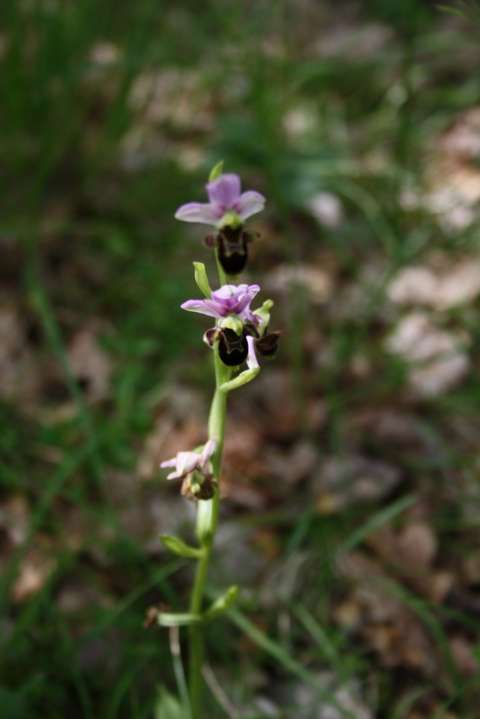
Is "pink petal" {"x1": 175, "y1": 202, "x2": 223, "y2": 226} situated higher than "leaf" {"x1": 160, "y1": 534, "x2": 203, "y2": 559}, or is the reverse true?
"pink petal" {"x1": 175, "y1": 202, "x2": 223, "y2": 226}

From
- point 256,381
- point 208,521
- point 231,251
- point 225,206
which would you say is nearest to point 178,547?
point 208,521

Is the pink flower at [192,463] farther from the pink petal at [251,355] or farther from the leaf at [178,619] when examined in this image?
the leaf at [178,619]

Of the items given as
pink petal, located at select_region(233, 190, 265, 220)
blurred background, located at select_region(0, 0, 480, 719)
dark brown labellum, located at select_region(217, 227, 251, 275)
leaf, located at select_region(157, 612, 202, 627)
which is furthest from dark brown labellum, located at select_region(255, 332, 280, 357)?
blurred background, located at select_region(0, 0, 480, 719)

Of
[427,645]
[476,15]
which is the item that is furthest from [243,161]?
[427,645]

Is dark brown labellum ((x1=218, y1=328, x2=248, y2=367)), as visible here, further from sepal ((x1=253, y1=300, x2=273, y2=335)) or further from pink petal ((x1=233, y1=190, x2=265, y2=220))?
pink petal ((x1=233, y1=190, x2=265, y2=220))

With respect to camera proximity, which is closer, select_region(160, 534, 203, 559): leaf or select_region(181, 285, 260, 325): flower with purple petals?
select_region(181, 285, 260, 325): flower with purple petals

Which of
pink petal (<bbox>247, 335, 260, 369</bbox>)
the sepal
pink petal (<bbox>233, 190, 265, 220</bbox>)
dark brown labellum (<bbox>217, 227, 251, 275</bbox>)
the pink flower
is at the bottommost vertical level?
the pink flower

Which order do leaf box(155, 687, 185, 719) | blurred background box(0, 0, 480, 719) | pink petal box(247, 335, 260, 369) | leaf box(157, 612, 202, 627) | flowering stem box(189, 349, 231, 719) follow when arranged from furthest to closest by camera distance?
blurred background box(0, 0, 480, 719) < leaf box(155, 687, 185, 719) < leaf box(157, 612, 202, 627) < flowering stem box(189, 349, 231, 719) < pink petal box(247, 335, 260, 369)

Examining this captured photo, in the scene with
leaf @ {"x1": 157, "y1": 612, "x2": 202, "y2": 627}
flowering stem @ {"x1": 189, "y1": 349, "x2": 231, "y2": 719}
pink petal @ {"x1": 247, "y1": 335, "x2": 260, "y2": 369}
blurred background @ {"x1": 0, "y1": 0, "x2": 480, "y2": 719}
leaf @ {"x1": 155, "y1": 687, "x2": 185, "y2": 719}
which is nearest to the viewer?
pink petal @ {"x1": 247, "y1": 335, "x2": 260, "y2": 369}
